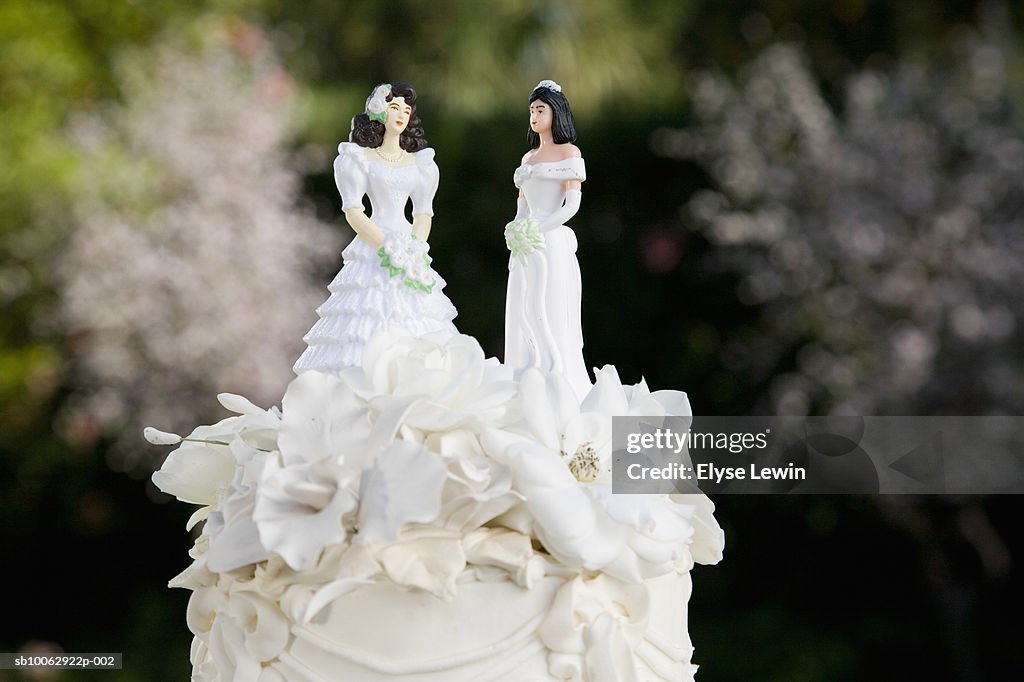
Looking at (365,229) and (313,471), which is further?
(365,229)

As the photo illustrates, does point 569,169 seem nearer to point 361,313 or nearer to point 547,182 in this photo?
point 547,182

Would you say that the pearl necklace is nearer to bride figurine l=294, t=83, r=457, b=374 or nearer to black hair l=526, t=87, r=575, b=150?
bride figurine l=294, t=83, r=457, b=374

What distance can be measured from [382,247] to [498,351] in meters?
3.79

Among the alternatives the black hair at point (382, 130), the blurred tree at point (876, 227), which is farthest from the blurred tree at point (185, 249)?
the black hair at point (382, 130)

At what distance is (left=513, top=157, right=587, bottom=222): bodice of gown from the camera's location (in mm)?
2297

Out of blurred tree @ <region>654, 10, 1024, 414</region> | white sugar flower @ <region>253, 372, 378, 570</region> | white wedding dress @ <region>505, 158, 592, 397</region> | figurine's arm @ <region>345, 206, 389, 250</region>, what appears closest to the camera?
white sugar flower @ <region>253, 372, 378, 570</region>

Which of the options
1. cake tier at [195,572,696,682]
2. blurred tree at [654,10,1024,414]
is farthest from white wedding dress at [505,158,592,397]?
blurred tree at [654,10,1024,414]

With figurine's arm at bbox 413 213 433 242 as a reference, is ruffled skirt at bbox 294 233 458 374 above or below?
below

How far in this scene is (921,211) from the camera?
5.84m

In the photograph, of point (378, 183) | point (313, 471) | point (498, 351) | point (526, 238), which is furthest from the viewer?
point (498, 351)

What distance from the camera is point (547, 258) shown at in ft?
7.46

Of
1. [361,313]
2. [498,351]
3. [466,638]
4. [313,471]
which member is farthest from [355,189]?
[498,351]

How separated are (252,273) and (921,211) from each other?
3.36 m

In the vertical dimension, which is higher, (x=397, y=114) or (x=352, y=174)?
(x=397, y=114)
